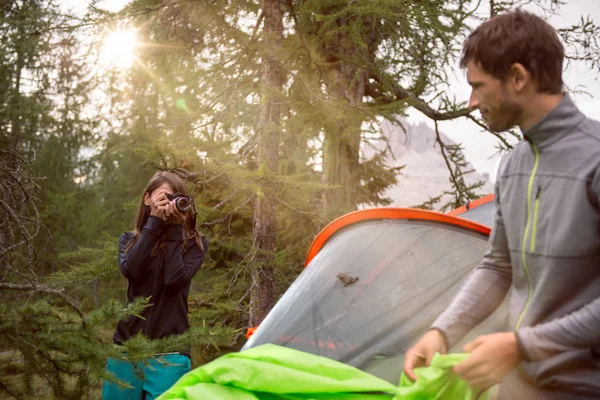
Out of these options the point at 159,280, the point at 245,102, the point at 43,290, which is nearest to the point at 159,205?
the point at 159,280

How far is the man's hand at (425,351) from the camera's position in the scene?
139cm

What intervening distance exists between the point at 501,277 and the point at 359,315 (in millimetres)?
1382

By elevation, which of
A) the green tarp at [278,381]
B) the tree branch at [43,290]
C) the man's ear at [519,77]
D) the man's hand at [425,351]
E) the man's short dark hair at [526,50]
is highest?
the man's short dark hair at [526,50]

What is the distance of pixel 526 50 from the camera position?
1283mm

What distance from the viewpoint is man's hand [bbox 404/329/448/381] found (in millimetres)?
1391

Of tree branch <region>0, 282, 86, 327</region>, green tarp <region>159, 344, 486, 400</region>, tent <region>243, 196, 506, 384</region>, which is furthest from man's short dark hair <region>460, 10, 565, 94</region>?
tent <region>243, 196, 506, 384</region>

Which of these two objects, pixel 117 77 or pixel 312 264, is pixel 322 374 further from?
pixel 117 77

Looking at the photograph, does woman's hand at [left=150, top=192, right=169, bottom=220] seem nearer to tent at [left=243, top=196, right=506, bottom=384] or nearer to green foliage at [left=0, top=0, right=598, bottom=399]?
green foliage at [left=0, top=0, right=598, bottom=399]

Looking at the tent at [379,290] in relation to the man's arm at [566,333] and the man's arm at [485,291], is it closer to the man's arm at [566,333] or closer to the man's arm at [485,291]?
the man's arm at [485,291]

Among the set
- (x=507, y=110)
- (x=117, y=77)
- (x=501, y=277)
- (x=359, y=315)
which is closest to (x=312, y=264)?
(x=359, y=315)

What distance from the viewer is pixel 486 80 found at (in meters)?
1.34

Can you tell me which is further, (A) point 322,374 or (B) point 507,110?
(A) point 322,374

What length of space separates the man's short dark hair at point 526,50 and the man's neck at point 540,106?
15 mm

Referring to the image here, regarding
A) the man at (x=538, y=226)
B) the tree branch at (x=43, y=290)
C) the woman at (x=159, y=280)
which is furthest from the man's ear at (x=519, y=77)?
the woman at (x=159, y=280)
